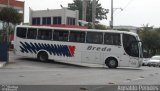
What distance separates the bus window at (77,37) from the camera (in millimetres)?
37281

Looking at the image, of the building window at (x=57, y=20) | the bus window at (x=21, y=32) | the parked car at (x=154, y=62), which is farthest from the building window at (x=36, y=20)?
the bus window at (x=21, y=32)

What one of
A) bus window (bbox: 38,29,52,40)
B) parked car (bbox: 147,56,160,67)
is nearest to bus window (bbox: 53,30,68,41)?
bus window (bbox: 38,29,52,40)

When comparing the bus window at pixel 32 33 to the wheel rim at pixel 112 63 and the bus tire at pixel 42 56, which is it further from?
the wheel rim at pixel 112 63

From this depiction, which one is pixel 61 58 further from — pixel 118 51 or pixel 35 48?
pixel 118 51

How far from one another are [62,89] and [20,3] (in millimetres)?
63158

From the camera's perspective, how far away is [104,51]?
36750 millimetres

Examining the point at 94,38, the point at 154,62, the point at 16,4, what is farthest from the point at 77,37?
the point at 16,4

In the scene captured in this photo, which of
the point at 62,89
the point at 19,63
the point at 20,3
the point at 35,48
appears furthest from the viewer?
the point at 20,3

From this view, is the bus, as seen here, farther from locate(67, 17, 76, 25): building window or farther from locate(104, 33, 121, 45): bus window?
locate(67, 17, 76, 25): building window

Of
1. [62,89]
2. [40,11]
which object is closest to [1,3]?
[40,11]

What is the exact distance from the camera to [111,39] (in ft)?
121

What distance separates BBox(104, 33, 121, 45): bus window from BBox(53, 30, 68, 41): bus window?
10.5ft

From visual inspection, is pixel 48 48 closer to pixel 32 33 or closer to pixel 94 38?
pixel 32 33

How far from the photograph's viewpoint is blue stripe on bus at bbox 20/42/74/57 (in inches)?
1483
